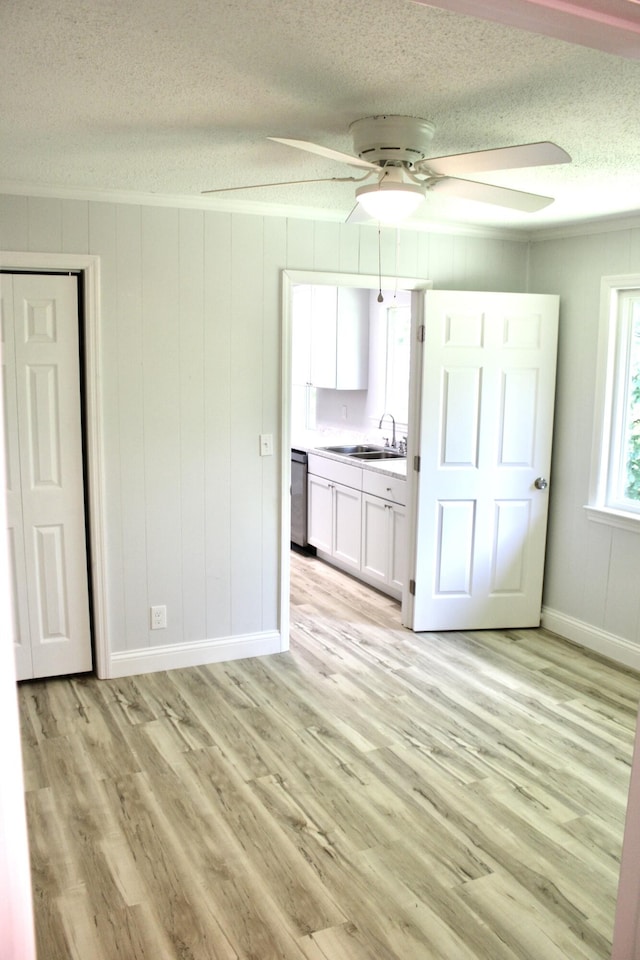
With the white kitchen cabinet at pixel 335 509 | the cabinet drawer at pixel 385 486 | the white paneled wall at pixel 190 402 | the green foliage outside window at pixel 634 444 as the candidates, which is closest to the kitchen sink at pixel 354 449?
the white kitchen cabinet at pixel 335 509

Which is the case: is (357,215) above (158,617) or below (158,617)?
above

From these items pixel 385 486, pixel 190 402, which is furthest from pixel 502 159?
pixel 385 486

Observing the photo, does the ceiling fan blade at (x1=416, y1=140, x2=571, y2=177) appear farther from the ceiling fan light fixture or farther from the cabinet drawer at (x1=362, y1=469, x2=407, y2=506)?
the cabinet drawer at (x1=362, y1=469, x2=407, y2=506)

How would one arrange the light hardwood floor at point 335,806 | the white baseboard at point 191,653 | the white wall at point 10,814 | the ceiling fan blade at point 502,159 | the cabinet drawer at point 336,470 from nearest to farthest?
1. the white wall at point 10,814
2. the ceiling fan blade at point 502,159
3. the light hardwood floor at point 335,806
4. the white baseboard at point 191,653
5. the cabinet drawer at point 336,470

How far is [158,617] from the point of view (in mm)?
4094

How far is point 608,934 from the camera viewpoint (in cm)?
228

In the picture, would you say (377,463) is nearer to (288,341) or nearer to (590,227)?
(288,341)

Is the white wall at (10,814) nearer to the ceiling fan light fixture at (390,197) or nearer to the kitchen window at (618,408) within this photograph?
the ceiling fan light fixture at (390,197)

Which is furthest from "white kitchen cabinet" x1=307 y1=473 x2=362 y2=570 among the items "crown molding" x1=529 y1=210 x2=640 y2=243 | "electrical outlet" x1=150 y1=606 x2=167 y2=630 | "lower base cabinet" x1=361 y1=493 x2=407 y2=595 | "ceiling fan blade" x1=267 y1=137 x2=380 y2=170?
Answer: "ceiling fan blade" x1=267 y1=137 x2=380 y2=170

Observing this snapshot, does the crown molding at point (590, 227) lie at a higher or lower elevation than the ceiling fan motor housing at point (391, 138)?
higher

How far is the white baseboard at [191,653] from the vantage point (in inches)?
159

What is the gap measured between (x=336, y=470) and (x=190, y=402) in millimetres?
1982

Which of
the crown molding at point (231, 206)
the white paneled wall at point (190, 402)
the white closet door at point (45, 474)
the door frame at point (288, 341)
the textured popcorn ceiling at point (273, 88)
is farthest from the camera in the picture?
the door frame at point (288, 341)

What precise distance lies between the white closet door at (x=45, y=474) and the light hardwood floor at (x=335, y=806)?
0.26 m
